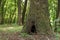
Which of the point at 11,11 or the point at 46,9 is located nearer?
the point at 46,9

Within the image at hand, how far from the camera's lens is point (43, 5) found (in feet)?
39.3

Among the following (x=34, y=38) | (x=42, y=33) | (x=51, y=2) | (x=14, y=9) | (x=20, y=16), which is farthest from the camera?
(x=14, y=9)

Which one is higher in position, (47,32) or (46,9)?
(46,9)

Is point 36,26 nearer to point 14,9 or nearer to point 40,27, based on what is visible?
point 40,27

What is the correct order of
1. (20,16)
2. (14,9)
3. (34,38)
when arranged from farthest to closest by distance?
1. (14,9)
2. (20,16)
3. (34,38)

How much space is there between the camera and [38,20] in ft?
38.7

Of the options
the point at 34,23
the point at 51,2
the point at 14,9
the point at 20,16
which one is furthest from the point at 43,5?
the point at 14,9

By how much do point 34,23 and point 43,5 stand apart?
1280 mm

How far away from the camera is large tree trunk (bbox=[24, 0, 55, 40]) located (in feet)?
38.6

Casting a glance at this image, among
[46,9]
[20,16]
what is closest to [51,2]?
[20,16]

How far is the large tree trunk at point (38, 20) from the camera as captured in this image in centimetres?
1176

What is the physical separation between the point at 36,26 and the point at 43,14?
2.87 ft

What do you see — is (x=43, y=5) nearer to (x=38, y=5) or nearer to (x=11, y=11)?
(x=38, y=5)

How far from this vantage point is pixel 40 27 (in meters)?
11.8
